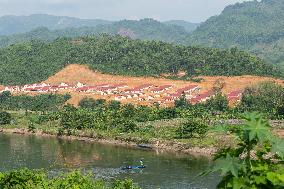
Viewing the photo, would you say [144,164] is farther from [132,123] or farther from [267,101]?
[267,101]

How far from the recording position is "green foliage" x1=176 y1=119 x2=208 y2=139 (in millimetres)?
76062

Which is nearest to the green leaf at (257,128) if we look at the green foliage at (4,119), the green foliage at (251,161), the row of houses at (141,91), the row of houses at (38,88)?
the green foliage at (251,161)

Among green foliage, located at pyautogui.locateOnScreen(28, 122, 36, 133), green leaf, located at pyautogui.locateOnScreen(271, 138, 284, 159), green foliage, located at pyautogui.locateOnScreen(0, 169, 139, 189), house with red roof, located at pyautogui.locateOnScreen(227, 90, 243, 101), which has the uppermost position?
green leaf, located at pyautogui.locateOnScreen(271, 138, 284, 159)

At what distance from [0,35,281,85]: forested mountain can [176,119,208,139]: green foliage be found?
59253 mm

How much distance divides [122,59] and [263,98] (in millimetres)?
57042

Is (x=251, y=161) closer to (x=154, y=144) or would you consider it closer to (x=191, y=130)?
(x=154, y=144)

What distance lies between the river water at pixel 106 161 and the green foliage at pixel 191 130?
7760mm

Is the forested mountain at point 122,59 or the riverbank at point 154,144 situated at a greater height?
the forested mountain at point 122,59

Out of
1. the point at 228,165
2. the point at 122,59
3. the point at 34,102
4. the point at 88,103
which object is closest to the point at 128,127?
the point at 88,103

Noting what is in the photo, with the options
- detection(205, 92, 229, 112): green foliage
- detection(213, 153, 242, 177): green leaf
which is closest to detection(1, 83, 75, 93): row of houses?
detection(205, 92, 229, 112): green foliage

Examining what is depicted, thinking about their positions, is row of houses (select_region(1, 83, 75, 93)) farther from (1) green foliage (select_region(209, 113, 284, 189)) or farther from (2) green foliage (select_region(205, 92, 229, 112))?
(1) green foliage (select_region(209, 113, 284, 189))

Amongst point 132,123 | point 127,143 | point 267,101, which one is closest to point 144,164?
point 127,143

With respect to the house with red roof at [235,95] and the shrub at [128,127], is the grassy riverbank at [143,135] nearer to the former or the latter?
the shrub at [128,127]

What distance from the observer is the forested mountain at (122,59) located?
137625 mm
